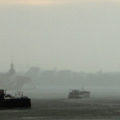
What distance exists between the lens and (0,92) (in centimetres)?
15500

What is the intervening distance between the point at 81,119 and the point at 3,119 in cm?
2077

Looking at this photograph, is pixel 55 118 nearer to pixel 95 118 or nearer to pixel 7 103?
pixel 95 118

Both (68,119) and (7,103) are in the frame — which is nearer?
(68,119)

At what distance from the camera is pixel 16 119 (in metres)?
101

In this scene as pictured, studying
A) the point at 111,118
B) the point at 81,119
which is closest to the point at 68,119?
the point at 81,119

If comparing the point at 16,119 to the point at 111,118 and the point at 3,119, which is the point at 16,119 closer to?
the point at 3,119

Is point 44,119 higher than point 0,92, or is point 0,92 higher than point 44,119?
point 0,92

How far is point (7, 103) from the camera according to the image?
484 ft

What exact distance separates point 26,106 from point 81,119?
4877 centimetres

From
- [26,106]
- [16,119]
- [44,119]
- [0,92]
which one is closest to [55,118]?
[44,119]

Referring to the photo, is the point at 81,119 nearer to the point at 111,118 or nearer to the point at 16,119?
the point at 111,118

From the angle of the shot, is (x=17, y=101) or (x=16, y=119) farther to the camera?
(x=17, y=101)

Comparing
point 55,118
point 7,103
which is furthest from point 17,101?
point 55,118

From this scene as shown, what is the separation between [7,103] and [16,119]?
46.8 m
